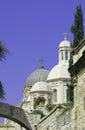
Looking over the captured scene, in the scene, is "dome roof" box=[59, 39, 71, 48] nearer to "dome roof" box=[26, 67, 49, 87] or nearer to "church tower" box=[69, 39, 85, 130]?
"dome roof" box=[26, 67, 49, 87]

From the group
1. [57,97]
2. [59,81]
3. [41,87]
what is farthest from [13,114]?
[57,97]

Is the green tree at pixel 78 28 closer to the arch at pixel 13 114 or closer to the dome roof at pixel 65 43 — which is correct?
the arch at pixel 13 114

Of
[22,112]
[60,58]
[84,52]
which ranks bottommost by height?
[84,52]

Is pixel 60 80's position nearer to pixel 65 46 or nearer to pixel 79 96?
pixel 65 46

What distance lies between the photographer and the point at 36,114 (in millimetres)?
53500

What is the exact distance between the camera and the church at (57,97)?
33.0 m

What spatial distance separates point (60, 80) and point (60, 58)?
5791mm

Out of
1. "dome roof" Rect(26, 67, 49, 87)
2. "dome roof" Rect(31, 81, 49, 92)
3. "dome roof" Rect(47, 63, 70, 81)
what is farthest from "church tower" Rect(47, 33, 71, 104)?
"dome roof" Rect(26, 67, 49, 87)

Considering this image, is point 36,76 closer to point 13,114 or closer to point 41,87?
point 41,87

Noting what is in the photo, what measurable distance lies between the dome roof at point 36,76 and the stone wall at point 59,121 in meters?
45.9

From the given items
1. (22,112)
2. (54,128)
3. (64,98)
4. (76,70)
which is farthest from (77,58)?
(64,98)

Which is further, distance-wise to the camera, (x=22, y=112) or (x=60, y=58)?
(x=60, y=58)

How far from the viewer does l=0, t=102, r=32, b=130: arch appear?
47987 millimetres

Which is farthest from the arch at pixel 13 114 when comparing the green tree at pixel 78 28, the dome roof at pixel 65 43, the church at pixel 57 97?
the dome roof at pixel 65 43
